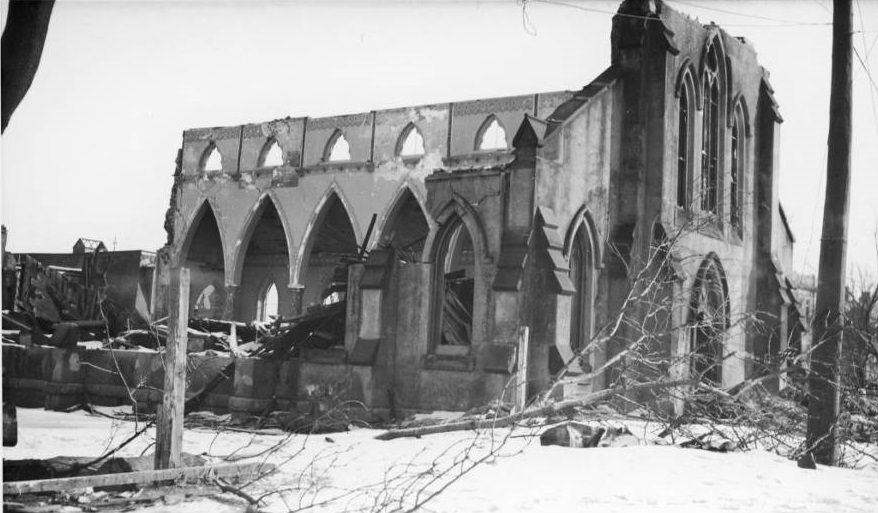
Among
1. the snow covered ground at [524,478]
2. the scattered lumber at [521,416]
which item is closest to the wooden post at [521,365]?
the snow covered ground at [524,478]

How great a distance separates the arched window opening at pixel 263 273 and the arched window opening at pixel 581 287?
61.3ft

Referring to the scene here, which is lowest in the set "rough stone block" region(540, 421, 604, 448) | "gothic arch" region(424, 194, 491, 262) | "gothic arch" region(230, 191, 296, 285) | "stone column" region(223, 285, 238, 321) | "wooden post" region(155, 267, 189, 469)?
"rough stone block" region(540, 421, 604, 448)

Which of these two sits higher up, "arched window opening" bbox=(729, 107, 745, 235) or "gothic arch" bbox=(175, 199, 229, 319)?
"arched window opening" bbox=(729, 107, 745, 235)

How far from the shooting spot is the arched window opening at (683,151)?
1809 cm

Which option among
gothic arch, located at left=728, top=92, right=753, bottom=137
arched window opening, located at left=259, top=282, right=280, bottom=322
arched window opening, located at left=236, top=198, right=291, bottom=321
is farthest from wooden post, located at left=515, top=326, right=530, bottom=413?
arched window opening, located at left=259, top=282, right=280, bottom=322

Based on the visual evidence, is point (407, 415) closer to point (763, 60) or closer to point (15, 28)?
point (15, 28)

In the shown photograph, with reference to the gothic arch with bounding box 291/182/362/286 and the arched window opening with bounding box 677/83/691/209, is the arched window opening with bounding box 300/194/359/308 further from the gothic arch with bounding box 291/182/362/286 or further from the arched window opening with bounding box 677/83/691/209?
the arched window opening with bounding box 677/83/691/209

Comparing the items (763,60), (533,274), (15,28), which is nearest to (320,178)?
(763,60)

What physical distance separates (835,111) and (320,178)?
22275 mm

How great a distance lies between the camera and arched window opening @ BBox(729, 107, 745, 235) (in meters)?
19.8

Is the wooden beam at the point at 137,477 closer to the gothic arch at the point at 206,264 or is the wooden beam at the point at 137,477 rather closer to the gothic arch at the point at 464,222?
the gothic arch at the point at 464,222

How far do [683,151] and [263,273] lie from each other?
20.2 metres

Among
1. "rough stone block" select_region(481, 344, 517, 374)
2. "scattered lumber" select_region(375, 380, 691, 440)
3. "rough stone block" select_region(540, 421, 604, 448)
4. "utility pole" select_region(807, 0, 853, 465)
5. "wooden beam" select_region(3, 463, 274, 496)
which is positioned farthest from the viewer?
"rough stone block" select_region(481, 344, 517, 374)

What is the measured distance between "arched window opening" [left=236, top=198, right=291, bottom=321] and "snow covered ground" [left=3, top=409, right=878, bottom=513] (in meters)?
21.6
